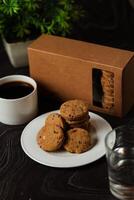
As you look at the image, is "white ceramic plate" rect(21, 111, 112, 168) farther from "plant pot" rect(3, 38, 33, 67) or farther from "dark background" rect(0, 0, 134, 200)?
"plant pot" rect(3, 38, 33, 67)

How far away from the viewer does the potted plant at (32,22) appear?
3.23 ft

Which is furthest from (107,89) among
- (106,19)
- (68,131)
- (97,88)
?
(106,19)

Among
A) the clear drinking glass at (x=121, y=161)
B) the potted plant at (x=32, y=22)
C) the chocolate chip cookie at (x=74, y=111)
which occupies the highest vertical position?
the potted plant at (x=32, y=22)

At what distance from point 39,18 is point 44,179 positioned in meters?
0.41

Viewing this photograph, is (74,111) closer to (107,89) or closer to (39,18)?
(107,89)

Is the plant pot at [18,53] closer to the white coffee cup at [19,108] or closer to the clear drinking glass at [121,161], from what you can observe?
the white coffee cup at [19,108]

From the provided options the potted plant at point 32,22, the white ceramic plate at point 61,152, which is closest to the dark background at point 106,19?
the potted plant at point 32,22

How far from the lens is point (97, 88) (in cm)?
86

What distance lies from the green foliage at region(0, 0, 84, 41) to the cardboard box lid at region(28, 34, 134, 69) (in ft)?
0.22

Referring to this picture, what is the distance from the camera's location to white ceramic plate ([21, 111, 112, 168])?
0.75m

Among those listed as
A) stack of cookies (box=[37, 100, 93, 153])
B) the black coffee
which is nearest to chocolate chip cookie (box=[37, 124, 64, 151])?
stack of cookies (box=[37, 100, 93, 153])

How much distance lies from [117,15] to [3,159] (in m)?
0.58

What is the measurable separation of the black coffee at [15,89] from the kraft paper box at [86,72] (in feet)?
0.14

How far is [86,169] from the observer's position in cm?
75
